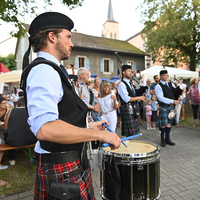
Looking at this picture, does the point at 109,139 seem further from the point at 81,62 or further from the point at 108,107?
the point at 81,62

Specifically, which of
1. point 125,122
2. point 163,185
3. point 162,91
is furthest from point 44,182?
point 162,91

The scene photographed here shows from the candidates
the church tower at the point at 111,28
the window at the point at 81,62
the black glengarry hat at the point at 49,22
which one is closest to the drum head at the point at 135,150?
the black glengarry hat at the point at 49,22

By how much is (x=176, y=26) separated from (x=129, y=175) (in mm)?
18759

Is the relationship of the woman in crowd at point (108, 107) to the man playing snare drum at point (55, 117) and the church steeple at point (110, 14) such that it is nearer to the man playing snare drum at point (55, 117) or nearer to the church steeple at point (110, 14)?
the man playing snare drum at point (55, 117)

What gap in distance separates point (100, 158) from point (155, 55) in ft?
68.5

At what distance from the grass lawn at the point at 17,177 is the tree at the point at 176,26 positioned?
17.7m

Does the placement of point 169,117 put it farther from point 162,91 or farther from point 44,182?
point 44,182

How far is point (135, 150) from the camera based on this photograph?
1961 millimetres

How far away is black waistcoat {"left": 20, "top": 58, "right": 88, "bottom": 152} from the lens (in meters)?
1.02

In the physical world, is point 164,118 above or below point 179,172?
above

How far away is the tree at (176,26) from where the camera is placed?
56.5 feet

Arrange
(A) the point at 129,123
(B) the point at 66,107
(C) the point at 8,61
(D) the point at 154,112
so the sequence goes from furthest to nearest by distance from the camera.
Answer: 1. (C) the point at 8,61
2. (D) the point at 154,112
3. (A) the point at 129,123
4. (B) the point at 66,107

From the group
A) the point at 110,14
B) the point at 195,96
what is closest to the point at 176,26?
the point at 195,96

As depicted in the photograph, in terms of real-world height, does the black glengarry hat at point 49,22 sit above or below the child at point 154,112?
above
